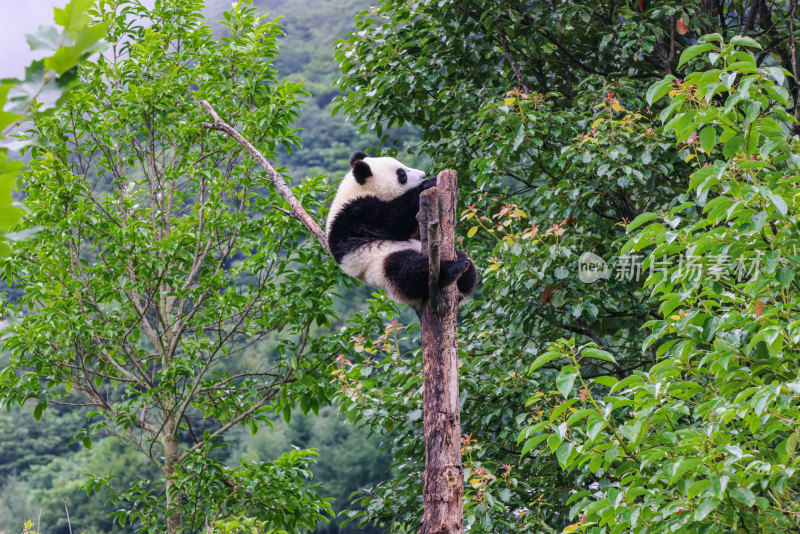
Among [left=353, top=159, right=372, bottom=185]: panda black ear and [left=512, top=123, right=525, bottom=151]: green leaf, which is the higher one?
[left=353, top=159, right=372, bottom=185]: panda black ear

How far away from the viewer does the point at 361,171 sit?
412 cm

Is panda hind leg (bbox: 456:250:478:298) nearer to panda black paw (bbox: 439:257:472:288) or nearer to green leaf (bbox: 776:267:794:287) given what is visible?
panda black paw (bbox: 439:257:472:288)

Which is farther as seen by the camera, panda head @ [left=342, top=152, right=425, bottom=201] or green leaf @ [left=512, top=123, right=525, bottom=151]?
green leaf @ [left=512, top=123, right=525, bottom=151]

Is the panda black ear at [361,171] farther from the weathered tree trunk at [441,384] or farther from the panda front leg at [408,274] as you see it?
the weathered tree trunk at [441,384]

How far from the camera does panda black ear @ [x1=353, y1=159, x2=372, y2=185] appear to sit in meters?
4.11

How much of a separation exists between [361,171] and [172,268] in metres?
2.74

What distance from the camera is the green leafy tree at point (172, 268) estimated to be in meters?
5.70

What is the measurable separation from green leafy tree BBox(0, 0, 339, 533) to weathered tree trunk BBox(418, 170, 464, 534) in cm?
285

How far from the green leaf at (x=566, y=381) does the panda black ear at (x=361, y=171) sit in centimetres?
194

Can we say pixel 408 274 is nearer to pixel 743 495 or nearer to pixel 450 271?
pixel 450 271

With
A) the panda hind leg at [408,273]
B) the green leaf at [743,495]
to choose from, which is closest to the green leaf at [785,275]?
the green leaf at [743,495]

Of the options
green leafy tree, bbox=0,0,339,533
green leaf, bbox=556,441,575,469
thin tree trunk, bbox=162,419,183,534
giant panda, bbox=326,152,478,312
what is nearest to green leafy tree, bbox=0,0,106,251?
green leaf, bbox=556,441,575,469

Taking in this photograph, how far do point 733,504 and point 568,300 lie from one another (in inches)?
104

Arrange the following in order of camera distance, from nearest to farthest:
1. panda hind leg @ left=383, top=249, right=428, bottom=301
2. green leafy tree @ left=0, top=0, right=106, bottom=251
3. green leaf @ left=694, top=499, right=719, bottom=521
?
green leafy tree @ left=0, top=0, right=106, bottom=251
green leaf @ left=694, top=499, right=719, bottom=521
panda hind leg @ left=383, top=249, right=428, bottom=301
